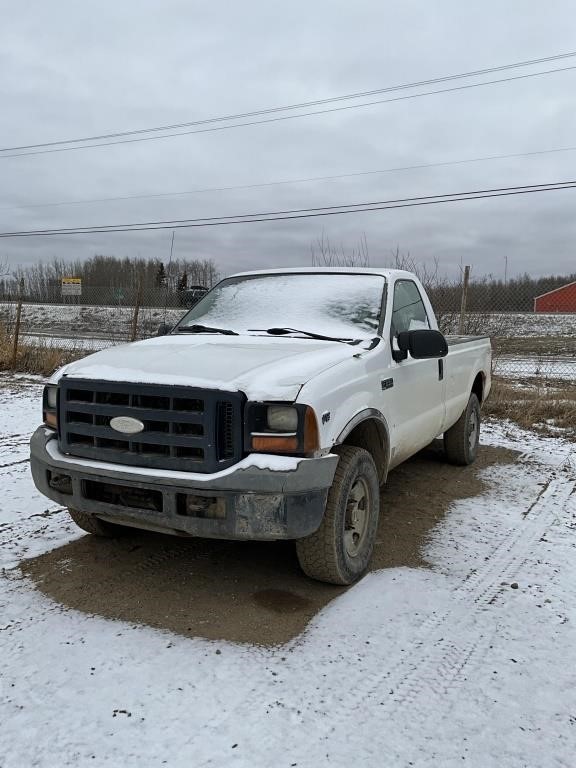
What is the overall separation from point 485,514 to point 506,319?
33.7 ft

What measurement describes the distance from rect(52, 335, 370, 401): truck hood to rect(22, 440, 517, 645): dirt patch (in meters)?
1.16

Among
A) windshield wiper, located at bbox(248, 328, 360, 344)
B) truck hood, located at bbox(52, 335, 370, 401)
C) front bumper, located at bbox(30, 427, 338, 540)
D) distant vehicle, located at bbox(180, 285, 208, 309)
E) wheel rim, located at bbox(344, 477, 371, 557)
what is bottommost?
wheel rim, located at bbox(344, 477, 371, 557)

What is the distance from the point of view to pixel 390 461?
4.17 meters

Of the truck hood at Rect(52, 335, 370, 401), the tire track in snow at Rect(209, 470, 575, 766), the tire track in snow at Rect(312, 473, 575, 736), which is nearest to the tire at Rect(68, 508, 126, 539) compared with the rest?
the truck hood at Rect(52, 335, 370, 401)

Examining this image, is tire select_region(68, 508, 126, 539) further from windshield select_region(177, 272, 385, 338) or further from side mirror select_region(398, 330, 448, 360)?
side mirror select_region(398, 330, 448, 360)

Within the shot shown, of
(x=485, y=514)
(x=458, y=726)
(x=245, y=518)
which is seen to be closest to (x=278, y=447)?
(x=245, y=518)

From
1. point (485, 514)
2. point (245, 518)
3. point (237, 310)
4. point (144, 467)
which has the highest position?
point (237, 310)

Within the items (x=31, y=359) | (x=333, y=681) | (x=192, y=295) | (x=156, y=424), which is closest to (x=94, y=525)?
A: (x=156, y=424)

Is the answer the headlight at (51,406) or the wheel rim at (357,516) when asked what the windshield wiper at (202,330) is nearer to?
the headlight at (51,406)

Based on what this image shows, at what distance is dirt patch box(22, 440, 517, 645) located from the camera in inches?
125

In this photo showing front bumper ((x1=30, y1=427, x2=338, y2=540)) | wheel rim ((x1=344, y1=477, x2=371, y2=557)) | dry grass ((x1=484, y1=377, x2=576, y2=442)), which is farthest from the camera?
dry grass ((x1=484, y1=377, x2=576, y2=442))

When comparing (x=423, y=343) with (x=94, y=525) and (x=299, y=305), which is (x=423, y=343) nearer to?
(x=299, y=305)

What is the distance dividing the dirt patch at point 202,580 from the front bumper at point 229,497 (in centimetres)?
44

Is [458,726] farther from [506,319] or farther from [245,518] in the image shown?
[506,319]
